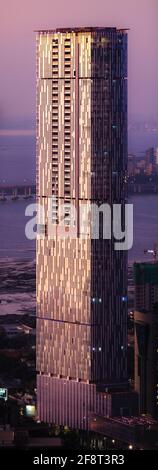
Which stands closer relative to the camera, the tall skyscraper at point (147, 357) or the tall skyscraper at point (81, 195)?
the tall skyscraper at point (147, 357)

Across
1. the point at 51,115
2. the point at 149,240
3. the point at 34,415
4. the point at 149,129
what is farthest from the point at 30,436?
the point at 149,240

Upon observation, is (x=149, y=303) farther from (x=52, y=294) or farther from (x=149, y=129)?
(x=149, y=129)

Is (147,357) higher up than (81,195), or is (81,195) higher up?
(81,195)

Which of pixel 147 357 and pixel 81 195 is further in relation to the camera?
pixel 81 195

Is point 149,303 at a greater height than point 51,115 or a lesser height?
lesser

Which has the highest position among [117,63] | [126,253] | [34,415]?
[117,63]

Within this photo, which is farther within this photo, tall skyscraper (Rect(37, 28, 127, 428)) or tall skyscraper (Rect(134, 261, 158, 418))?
tall skyscraper (Rect(37, 28, 127, 428))
